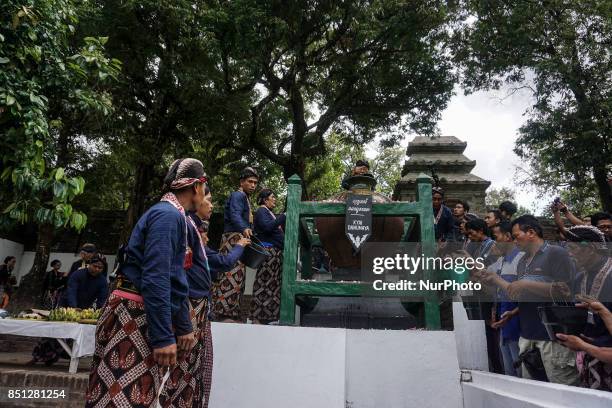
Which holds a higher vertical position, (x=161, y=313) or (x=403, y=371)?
(x=161, y=313)

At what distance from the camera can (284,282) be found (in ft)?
10.5

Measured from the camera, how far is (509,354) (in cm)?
324

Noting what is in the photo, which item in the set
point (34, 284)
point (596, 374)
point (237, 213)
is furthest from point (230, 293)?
point (34, 284)

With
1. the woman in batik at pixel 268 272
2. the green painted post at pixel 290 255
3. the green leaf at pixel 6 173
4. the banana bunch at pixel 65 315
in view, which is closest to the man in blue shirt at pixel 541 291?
the green painted post at pixel 290 255

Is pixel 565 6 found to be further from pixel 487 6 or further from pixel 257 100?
pixel 257 100

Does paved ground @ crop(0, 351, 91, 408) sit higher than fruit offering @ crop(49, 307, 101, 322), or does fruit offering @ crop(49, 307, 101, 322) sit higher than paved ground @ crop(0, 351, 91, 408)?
fruit offering @ crop(49, 307, 101, 322)

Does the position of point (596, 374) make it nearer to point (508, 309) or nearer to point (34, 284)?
point (508, 309)

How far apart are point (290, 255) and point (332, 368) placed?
2.98 ft

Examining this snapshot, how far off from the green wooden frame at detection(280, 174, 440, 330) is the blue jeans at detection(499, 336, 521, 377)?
69cm

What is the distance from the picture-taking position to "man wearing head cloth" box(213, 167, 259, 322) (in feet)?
12.8

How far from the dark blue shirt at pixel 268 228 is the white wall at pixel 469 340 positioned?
1883 mm

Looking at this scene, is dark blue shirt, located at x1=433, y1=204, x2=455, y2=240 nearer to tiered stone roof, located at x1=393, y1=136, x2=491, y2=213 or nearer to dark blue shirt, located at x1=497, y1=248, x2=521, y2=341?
dark blue shirt, located at x1=497, y1=248, x2=521, y2=341

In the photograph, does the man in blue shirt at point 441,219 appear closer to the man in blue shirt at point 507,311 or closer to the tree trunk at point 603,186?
the man in blue shirt at point 507,311

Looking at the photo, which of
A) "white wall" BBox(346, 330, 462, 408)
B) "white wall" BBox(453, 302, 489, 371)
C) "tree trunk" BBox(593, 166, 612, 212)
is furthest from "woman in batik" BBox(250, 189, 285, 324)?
"tree trunk" BBox(593, 166, 612, 212)
